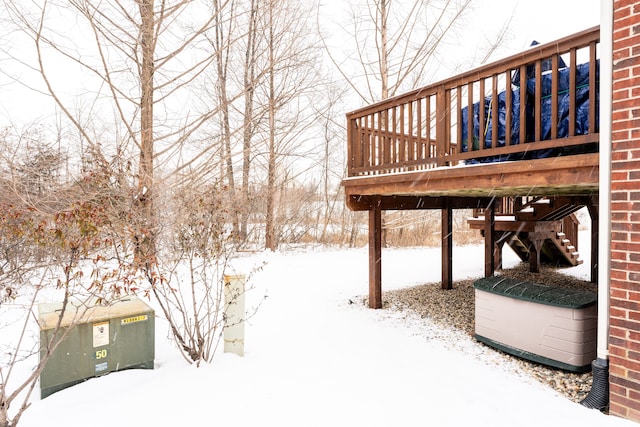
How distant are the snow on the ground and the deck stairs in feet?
13.4

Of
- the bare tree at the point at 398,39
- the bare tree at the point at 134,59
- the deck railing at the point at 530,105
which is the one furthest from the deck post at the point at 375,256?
the bare tree at the point at 398,39

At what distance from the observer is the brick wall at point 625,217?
7.63 ft

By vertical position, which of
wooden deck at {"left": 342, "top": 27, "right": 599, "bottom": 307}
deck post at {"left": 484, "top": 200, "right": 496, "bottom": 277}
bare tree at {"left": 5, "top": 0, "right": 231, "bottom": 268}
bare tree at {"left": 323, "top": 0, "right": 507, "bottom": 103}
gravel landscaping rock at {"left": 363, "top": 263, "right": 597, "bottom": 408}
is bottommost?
gravel landscaping rock at {"left": 363, "top": 263, "right": 597, "bottom": 408}

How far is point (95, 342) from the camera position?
9.66 ft

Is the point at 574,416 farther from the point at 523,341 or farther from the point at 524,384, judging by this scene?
the point at 523,341

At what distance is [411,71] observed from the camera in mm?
11523

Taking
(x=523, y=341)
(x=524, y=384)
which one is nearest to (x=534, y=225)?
(x=523, y=341)

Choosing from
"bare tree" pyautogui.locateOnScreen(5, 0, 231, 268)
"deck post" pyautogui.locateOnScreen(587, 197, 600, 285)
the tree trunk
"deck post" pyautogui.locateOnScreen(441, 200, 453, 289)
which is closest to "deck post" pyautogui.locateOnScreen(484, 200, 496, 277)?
"deck post" pyautogui.locateOnScreen(441, 200, 453, 289)

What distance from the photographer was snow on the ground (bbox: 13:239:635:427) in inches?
97.1

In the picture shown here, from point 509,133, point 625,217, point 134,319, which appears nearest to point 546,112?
point 509,133

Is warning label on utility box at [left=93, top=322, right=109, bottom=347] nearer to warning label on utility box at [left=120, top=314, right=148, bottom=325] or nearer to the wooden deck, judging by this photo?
warning label on utility box at [left=120, top=314, right=148, bottom=325]

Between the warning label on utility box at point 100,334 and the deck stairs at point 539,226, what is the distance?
712 cm

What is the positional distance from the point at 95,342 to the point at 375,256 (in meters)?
3.39

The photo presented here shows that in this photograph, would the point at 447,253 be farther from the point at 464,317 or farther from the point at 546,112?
the point at 546,112
